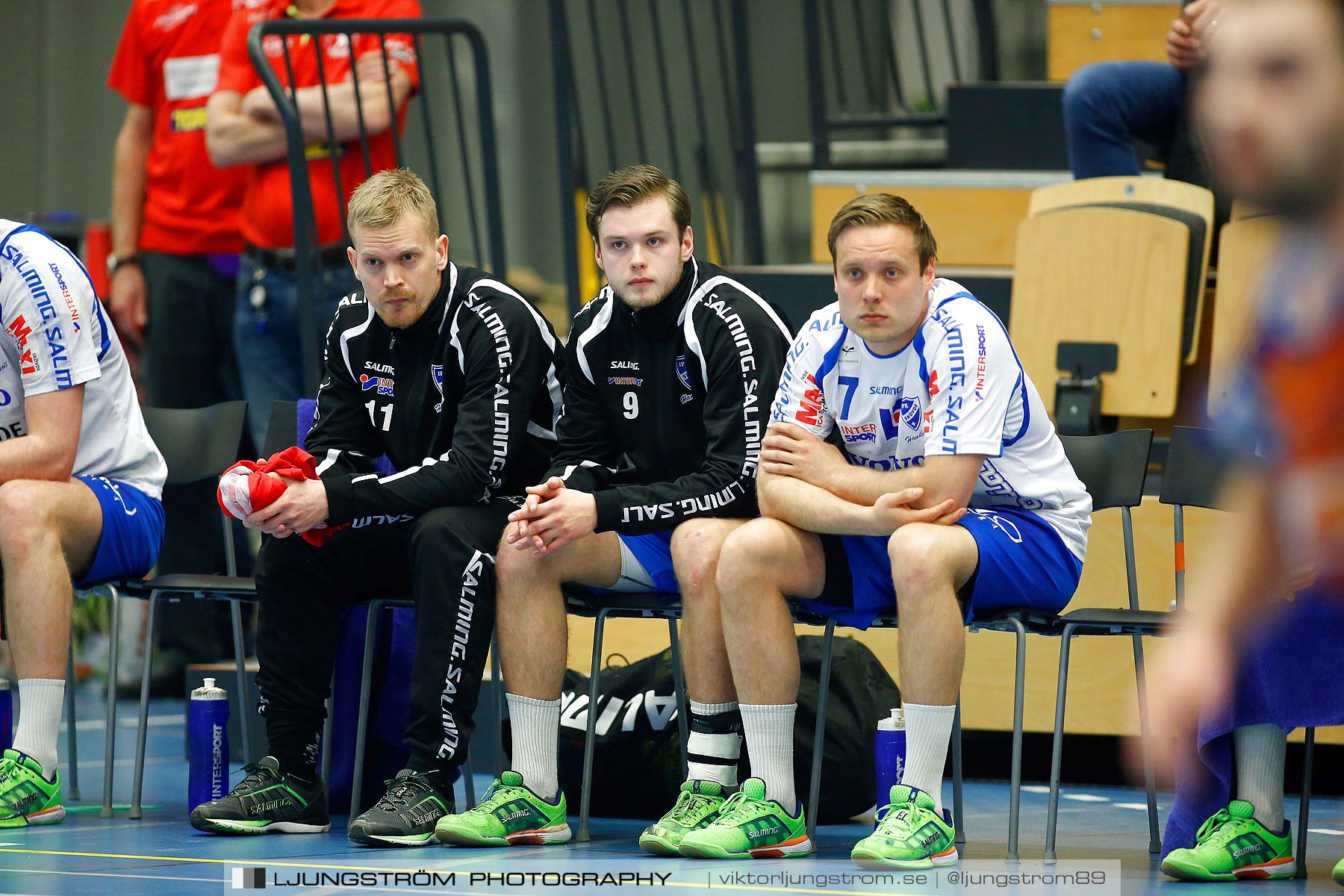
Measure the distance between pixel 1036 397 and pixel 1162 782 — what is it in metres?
1.39

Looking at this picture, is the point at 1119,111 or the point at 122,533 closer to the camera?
the point at 122,533

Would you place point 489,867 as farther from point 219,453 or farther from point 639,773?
point 219,453

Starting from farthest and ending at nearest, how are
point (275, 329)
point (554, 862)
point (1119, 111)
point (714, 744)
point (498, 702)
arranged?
point (275, 329) → point (1119, 111) → point (498, 702) → point (714, 744) → point (554, 862)

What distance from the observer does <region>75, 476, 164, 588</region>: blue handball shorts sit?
4004 mm

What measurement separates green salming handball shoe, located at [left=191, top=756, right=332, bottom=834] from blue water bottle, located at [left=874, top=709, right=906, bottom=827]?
1184 mm

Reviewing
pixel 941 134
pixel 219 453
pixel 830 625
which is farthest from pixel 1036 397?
pixel 941 134

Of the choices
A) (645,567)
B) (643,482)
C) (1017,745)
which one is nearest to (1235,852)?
(1017,745)

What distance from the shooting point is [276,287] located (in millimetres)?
5176

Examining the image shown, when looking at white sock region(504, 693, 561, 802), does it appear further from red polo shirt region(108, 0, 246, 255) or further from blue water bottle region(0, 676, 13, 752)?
red polo shirt region(108, 0, 246, 255)

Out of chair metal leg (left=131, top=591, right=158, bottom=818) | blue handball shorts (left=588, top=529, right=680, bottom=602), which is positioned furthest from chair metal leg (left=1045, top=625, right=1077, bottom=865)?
chair metal leg (left=131, top=591, right=158, bottom=818)

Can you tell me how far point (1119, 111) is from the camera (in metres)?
4.91

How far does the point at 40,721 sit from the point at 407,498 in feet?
3.14

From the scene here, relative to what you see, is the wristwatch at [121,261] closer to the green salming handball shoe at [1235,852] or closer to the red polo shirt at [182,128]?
the red polo shirt at [182,128]

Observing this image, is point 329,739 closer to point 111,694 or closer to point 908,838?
point 111,694
